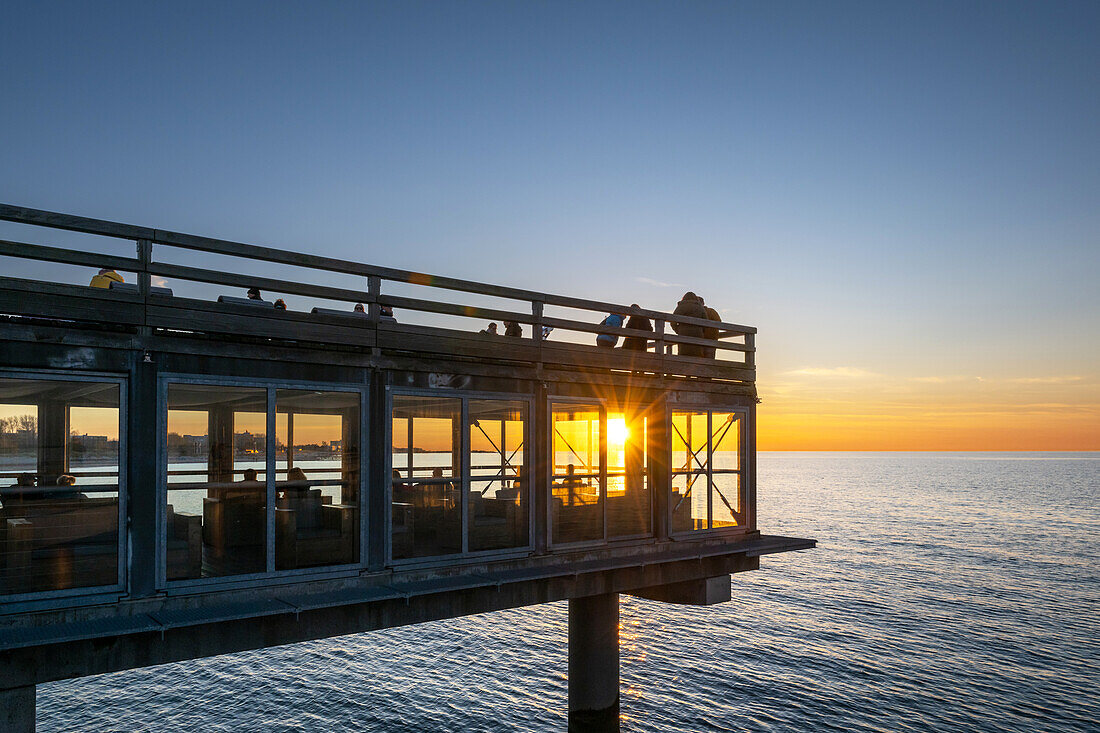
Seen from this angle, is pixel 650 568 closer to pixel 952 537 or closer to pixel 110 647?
pixel 110 647

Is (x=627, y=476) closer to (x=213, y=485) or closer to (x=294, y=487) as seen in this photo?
(x=294, y=487)

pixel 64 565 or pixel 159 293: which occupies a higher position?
pixel 159 293

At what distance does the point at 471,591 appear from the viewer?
12.7 m

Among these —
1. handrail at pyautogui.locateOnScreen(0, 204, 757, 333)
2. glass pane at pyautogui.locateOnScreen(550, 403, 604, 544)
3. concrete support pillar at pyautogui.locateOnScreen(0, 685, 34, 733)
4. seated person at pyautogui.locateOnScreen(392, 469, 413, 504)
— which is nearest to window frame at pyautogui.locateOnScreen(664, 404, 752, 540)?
glass pane at pyautogui.locateOnScreen(550, 403, 604, 544)

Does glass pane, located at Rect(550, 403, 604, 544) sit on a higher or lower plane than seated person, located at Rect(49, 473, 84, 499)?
lower

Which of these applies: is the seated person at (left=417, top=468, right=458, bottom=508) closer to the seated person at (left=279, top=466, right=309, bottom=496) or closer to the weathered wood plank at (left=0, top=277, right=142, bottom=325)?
the seated person at (left=279, top=466, right=309, bottom=496)

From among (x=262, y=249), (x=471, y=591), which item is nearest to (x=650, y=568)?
(x=471, y=591)

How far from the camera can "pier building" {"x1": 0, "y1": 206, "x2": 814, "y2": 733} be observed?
910 cm

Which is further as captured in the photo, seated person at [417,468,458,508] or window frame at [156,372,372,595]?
seated person at [417,468,458,508]

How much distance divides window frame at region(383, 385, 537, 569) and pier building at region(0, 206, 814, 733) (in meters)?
0.04

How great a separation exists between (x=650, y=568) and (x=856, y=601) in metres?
36.0

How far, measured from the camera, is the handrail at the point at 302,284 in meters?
9.22

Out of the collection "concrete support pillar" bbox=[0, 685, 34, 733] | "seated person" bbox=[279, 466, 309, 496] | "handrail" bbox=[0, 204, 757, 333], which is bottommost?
"concrete support pillar" bbox=[0, 685, 34, 733]

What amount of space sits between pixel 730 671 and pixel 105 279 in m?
28.7
